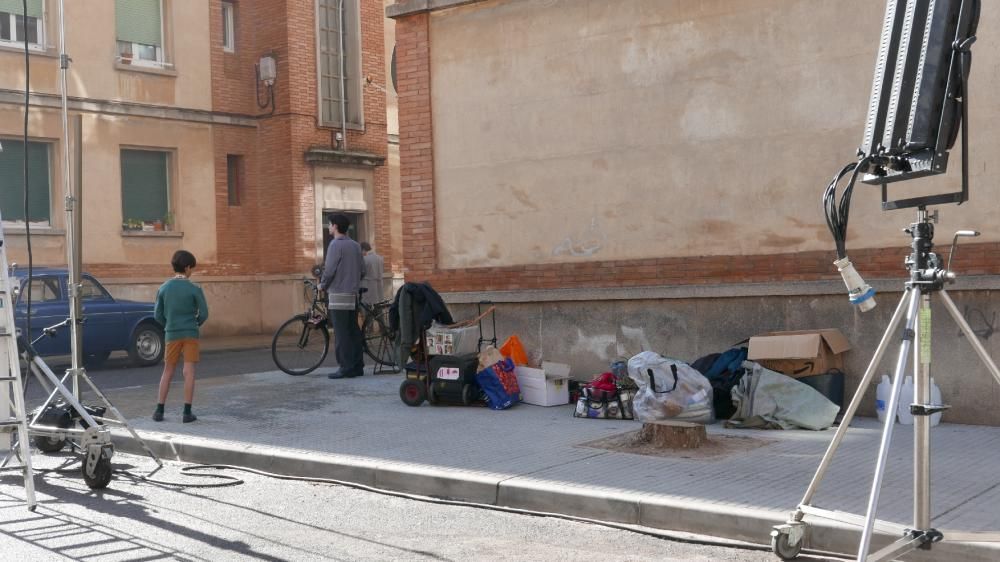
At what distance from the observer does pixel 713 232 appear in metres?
10.3

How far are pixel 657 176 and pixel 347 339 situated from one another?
15.8ft

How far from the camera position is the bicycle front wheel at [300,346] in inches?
541

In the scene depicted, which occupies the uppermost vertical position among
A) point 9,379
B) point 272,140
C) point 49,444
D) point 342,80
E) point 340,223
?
point 342,80

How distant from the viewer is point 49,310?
15977 mm

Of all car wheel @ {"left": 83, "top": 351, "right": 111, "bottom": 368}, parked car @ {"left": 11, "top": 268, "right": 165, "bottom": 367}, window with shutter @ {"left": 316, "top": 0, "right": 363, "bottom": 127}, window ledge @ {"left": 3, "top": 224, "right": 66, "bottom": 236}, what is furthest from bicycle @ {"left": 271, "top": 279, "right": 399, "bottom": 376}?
window with shutter @ {"left": 316, "top": 0, "right": 363, "bottom": 127}

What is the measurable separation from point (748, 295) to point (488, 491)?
4.12 m

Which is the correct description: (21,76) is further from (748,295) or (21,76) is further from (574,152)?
(748,295)

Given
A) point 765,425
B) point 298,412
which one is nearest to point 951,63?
point 765,425

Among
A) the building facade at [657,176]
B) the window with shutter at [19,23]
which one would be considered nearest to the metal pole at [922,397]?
the building facade at [657,176]

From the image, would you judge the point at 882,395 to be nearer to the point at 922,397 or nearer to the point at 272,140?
the point at 922,397

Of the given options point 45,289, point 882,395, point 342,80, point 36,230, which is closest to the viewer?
point 882,395

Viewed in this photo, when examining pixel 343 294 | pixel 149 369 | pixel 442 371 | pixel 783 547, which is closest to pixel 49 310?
pixel 149 369

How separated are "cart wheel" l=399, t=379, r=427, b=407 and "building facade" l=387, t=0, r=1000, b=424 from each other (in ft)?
4.92

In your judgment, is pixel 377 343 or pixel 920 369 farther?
pixel 377 343
